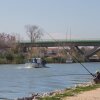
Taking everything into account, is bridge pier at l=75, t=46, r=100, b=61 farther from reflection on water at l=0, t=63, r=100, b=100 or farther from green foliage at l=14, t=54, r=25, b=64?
reflection on water at l=0, t=63, r=100, b=100

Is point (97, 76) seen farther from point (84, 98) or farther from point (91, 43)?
point (91, 43)

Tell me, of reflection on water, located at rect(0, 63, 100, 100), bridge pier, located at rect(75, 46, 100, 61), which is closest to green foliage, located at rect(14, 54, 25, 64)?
bridge pier, located at rect(75, 46, 100, 61)

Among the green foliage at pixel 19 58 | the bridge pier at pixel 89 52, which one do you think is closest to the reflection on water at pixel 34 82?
the green foliage at pixel 19 58

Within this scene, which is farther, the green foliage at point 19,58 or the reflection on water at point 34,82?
the green foliage at point 19,58

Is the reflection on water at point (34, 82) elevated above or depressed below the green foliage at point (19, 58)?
above

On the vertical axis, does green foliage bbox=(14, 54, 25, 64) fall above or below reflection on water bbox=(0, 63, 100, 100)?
below

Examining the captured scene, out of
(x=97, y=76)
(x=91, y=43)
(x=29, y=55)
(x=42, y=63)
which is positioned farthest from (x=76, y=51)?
(x=97, y=76)

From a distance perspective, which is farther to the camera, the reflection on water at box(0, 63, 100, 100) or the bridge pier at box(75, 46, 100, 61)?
the bridge pier at box(75, 46, 100, 61)

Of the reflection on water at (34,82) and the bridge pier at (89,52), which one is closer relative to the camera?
the reflection on water at (34,82)

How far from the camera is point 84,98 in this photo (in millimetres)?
21406

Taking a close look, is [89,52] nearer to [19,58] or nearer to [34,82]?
[19,58]

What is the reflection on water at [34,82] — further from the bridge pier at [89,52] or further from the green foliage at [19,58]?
the bridge pier at [89,52]

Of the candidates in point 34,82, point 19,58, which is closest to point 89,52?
point 19,58

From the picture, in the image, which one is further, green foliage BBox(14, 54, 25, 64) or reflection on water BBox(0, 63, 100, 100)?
green foliage BBox(14, 54, 25, 64)
